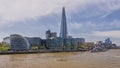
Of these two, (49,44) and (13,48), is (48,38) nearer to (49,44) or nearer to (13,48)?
(49,44)

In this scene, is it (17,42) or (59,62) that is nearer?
(59,62)

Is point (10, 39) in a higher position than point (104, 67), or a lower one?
higher

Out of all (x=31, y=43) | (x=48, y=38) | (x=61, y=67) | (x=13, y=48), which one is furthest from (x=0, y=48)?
(x=61, y=67)

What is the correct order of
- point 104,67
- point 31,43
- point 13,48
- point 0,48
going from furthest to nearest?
point 31,43 < point 13,48 < point 0,48 < point 104,67

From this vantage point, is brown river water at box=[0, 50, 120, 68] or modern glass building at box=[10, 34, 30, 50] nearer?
brown river water at box=[0, 50, 120, 68]

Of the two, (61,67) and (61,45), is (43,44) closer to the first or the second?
(61,45)

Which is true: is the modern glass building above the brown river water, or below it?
above

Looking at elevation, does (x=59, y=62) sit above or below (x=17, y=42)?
below

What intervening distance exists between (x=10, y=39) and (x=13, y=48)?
795cm

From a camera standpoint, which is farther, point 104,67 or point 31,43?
point 31,43

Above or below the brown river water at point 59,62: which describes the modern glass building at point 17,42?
above

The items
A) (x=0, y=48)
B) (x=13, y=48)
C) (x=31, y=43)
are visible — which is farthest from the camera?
(x=31, y=43)

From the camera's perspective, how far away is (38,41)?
192 m

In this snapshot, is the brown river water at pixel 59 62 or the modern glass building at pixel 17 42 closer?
the brown river water at pixel 59 62
